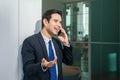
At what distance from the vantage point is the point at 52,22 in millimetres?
2016

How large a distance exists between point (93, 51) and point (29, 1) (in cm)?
392

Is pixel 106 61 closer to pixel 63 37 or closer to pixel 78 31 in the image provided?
pixel 78 31

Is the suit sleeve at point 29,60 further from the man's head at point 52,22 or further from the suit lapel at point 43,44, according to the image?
the man's head at point 52,22

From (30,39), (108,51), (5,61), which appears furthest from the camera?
(108,51)

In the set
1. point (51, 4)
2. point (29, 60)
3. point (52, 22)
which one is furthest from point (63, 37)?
point (51, 4)

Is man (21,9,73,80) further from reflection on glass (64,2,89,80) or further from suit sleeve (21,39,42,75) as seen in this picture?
reflection on glass (64,2,89,80)

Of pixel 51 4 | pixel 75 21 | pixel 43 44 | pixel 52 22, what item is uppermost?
pixel 51 4

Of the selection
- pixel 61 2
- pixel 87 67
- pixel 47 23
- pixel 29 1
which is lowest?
pixel 87 67

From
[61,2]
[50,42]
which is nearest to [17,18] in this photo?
[50,42]

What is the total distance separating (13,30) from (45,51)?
290 millimetres

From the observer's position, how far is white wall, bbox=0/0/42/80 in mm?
1717

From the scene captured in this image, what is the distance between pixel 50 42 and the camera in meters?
1.99

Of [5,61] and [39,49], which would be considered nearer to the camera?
[5,61]

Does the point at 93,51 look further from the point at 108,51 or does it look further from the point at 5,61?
the point at 5,61
